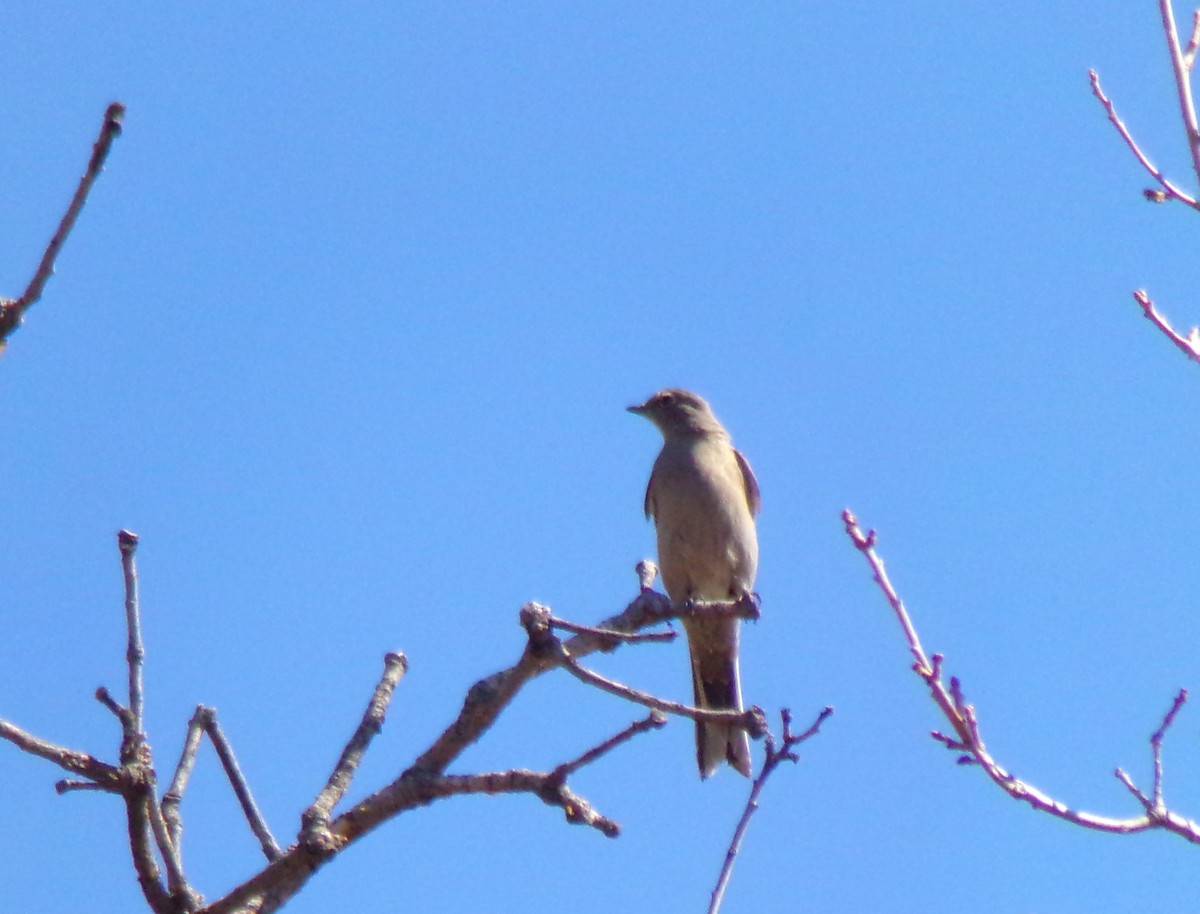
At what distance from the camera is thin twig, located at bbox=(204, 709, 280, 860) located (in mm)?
3947

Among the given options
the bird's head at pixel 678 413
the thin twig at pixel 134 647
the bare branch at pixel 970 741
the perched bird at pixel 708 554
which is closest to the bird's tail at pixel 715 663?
the perched bird at pixel 708 554

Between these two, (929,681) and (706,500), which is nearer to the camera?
(929,681)

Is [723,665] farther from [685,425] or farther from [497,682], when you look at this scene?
[497,682]

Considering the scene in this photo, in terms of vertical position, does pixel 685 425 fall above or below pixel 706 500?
above

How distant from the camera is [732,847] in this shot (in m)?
3.88

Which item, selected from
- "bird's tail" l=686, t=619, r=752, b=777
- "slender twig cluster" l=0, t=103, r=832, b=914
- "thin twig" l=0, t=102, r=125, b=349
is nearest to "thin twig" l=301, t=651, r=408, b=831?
"slender twig cluster" l=0, t=103, r=832, b=914

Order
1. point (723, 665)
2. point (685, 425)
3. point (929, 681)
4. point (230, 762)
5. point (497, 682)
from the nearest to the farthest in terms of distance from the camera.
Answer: point (497, 682), point (230, 762), point (929, 681), point (723, 665), point (685, 425)

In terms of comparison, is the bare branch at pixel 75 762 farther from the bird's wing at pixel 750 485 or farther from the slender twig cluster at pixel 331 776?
the bird's wing at pixel 750 485

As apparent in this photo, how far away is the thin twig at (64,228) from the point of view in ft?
6.87

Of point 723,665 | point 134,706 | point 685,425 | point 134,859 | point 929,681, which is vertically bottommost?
point 134,859

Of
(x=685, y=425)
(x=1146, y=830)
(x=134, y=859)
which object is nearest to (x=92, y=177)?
(x=134, y=859)

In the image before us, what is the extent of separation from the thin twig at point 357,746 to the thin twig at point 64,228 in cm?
162

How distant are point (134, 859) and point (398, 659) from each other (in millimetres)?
1166

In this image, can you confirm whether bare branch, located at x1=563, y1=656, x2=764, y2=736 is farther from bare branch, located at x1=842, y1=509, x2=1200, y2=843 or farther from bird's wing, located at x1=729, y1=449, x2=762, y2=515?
bird's wing, located at x1=729, y1=449, x2=762, y2=515
